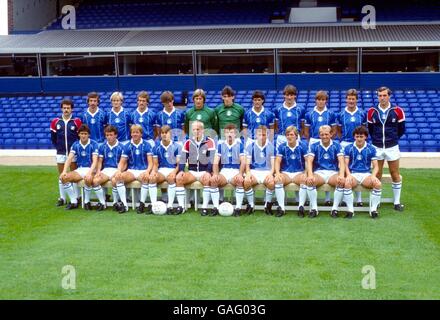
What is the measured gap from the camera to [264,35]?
88.8 ft

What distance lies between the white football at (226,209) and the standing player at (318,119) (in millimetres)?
1580

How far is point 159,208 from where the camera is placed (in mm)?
10227

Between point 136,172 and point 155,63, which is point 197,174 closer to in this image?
point 136,172

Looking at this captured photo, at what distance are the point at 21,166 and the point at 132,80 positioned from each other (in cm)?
1049

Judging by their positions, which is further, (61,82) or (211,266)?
(61,82)

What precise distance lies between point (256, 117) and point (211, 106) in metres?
12.6

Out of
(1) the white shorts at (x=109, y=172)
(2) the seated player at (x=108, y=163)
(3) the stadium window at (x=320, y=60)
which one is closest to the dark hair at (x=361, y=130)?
(2) the seated player at (x=108, y=163)

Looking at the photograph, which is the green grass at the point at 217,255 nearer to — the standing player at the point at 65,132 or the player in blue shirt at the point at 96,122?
the standing player at the point at 65,132

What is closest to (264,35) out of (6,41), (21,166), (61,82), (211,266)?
(61,82)

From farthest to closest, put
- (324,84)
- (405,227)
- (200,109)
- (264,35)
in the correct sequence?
1. (264,35)
2. (324,84)
3. (200,109)
4. (405,227)

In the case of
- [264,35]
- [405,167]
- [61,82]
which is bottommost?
[405,167]

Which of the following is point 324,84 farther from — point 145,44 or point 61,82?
point 61,82

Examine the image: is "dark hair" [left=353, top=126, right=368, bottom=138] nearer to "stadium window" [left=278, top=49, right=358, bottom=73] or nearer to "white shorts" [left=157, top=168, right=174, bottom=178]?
"white shorts" [left=157, top=168, right=174, bottom=178]

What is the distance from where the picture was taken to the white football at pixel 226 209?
10.1 m
